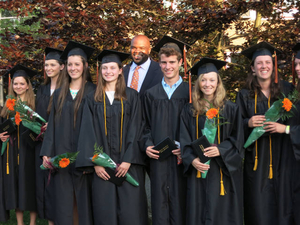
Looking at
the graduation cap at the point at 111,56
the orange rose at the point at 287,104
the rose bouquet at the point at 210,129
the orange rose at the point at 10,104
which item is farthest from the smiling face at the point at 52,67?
the orange rose at the point at 287,104

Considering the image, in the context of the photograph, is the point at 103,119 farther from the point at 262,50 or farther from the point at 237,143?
the point at 262,50

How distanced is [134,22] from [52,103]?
73.6 inches

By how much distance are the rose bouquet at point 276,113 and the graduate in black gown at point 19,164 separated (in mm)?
2890

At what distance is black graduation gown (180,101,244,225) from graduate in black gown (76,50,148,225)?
59 centimetres

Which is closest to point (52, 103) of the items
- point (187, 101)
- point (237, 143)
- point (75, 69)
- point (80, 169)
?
point (75, 69)

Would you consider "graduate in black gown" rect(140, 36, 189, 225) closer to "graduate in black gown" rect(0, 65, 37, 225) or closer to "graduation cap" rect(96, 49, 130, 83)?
"graduation cap" rect(96, 49, 130, 83)

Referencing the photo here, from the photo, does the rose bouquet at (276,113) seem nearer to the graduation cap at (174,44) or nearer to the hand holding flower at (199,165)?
the hand holding flower at (199,165)

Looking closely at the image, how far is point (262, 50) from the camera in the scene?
4.71 metres

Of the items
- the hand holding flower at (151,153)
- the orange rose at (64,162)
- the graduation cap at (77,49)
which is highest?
the graduation cap at (77,49)

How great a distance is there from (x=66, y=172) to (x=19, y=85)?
1474 mm

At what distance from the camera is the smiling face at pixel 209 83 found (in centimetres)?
444

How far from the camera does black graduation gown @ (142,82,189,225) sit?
4508 mm

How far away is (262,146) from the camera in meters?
4.53

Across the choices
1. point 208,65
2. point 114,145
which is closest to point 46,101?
point 114,145
